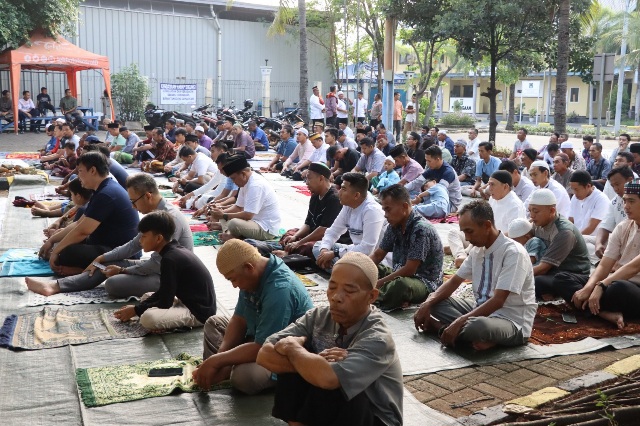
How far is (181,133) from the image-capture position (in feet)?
48.2

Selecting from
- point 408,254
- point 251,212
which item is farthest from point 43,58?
point 408,254

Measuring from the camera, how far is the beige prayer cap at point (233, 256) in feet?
12.0

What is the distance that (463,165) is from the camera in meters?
12.8

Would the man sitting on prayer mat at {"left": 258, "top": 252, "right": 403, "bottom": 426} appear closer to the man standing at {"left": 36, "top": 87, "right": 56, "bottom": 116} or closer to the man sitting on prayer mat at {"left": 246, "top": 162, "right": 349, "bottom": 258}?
the man sitting on prayer mat at {"left": 246, "top": 162, "right": 349, "bottom": 258}

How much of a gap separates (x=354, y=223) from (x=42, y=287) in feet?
9.01

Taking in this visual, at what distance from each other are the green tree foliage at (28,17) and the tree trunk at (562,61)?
14.4 meters

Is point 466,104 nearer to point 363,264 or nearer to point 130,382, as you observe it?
point 130,382

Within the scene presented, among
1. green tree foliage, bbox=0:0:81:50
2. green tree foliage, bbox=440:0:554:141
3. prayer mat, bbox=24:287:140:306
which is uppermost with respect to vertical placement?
green tree foliage, bbox=0:0:81:50

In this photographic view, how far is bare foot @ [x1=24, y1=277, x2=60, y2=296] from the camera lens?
594 cm

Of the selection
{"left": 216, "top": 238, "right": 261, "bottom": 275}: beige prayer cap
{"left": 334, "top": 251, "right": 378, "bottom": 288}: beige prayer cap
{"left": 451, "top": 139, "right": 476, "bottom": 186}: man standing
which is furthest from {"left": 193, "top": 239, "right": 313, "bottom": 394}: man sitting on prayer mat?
{"left": 451, "top": 139, "right": 476, "bottom": 186}: man standing

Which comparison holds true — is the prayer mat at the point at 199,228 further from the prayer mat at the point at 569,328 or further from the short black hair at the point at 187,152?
the prayer mat at the point at 569,328

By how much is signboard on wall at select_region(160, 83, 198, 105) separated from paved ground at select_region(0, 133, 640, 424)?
22.6 metres

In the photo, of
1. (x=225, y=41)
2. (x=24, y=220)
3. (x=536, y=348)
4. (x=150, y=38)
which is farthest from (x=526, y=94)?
(x=536, y=348)

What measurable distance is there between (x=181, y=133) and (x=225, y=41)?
1576 centimetres
